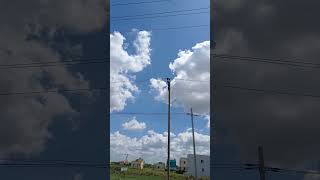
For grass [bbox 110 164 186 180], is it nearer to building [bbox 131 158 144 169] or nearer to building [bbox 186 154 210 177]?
building [bbox 131 158 144 169]

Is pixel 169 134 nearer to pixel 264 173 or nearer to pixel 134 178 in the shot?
pixel 264 173

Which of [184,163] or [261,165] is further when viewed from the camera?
[184,163]

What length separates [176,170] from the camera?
7744 centimetres

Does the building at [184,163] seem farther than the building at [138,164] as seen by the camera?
Yes

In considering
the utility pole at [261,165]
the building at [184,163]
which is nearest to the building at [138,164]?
the building at [184,163]

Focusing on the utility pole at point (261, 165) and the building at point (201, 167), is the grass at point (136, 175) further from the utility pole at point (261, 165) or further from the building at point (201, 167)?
the utility pole at point (261, 165)

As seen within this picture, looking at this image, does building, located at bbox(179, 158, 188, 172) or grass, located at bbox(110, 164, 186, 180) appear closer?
grass, located at bbox(110, 164, 186, 180)

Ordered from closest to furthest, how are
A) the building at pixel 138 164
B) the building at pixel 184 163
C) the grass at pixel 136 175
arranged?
the grass at pixel 136 175 → the building at pixel 138 164 → the building at pixel 184 163

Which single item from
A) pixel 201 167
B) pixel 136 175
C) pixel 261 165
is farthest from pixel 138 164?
pixel 261 165

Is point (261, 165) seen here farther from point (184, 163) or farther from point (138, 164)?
point (184, 163)

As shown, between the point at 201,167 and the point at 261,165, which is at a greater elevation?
the point at 261,165

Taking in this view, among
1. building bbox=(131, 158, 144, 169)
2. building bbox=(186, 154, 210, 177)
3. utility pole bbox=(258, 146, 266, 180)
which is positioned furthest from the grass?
utility pole bbox=(258, 146, 266, 180)

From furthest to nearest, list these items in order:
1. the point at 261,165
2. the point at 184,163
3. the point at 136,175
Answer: the point at 184,163 → the point at 136,175 → the point at 261,165

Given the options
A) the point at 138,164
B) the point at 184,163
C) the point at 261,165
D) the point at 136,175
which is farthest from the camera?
the point at 184,163
